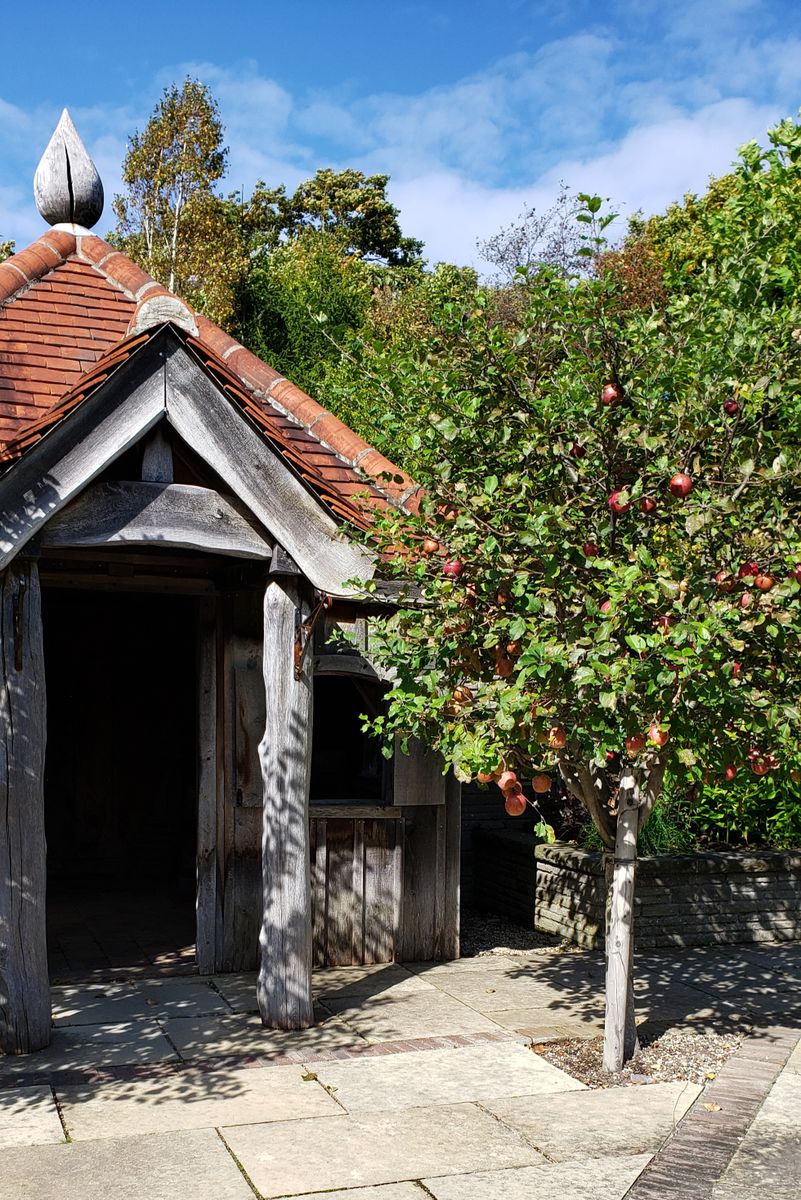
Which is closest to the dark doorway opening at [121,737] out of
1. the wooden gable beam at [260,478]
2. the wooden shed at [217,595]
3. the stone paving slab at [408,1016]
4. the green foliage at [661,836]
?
the wooden shed at [217,595]

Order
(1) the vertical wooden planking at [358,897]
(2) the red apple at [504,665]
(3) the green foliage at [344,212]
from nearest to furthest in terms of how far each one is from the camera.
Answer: (2) the red apple at [504,665], (1) the vertical wooden planking at [358,897], (3) the green foliage at [344,212]

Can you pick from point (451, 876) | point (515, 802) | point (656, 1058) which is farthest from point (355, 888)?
point (515, 802)

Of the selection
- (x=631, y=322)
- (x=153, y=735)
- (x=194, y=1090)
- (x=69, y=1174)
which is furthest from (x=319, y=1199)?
(x=153, y=735)

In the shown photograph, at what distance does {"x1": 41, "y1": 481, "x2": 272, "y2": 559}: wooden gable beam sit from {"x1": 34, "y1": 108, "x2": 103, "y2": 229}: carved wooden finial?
13.7 ft

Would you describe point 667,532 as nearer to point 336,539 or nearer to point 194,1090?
point 336,539

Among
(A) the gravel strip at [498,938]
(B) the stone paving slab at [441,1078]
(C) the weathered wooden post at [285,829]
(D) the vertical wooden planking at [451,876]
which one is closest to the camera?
(B) the stone paving slab at [441,1078]

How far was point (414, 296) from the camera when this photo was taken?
25156mm

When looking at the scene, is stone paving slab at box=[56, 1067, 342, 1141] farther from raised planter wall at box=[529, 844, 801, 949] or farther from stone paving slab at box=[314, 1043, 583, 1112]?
raised planter wall at box=[529, 844, 801, 949]

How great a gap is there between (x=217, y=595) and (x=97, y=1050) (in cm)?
335

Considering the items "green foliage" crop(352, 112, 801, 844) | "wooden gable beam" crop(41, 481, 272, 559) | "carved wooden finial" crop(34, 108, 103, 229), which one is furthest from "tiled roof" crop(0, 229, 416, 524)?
"green foliage" crop(352, 112, 801, 844)

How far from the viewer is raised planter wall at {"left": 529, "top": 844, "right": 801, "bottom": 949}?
31.5 feet

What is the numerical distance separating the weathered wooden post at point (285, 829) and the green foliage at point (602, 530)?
1.02 metres

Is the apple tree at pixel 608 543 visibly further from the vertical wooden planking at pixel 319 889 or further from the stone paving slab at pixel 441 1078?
the vertical wooden planking at pixel 319 889

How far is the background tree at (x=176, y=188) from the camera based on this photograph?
2675cm
